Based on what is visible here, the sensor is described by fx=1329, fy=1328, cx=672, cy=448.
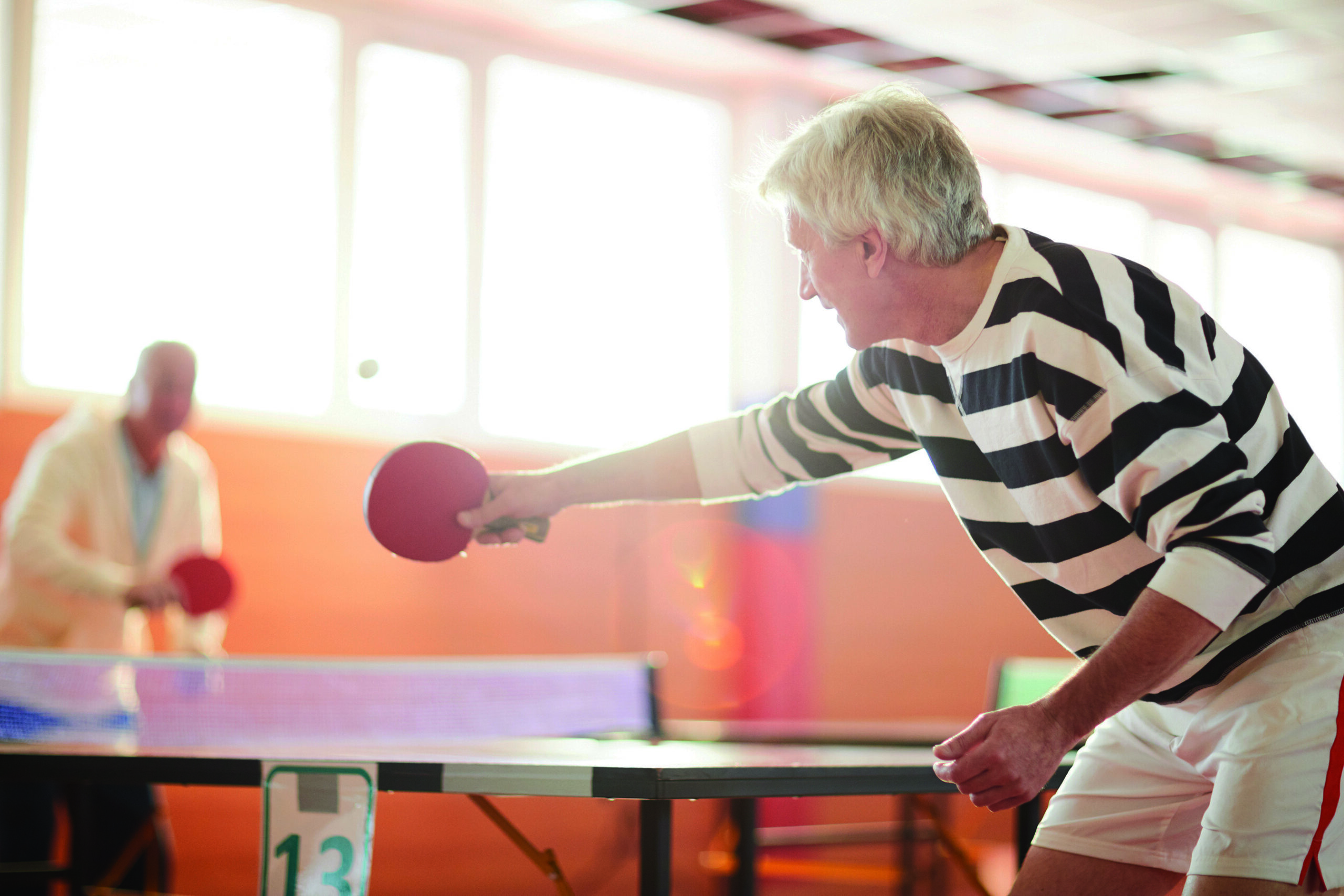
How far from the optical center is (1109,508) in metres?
1.65

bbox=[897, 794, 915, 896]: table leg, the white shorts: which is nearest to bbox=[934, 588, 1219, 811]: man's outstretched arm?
the white shorts

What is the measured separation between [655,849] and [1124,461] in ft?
2.92

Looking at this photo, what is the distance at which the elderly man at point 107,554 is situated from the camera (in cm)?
427

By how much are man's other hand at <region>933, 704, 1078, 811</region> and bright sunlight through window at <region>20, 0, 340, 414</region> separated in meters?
4.84

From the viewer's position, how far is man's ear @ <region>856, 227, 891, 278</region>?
1736 mm

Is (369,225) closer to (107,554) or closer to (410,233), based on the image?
(410,233)

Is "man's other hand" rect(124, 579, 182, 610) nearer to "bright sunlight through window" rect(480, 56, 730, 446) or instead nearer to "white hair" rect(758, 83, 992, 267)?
"bright sunlight through window" rect(480, 56, 730, 446)

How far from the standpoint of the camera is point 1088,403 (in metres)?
1.55

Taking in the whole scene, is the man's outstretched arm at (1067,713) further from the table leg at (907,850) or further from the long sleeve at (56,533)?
the table leg at (907,850)

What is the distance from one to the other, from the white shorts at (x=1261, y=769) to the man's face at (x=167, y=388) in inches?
138

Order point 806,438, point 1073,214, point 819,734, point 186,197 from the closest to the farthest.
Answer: point 806,438 < point 819,734 < point 186,197 < point 1073,214

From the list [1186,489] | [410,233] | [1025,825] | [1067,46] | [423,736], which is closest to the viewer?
[1186,489]

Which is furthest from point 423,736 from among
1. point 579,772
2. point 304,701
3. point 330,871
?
point 579,772

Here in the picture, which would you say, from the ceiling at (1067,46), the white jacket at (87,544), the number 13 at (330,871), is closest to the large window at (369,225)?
the ceiling at (1067,46)
